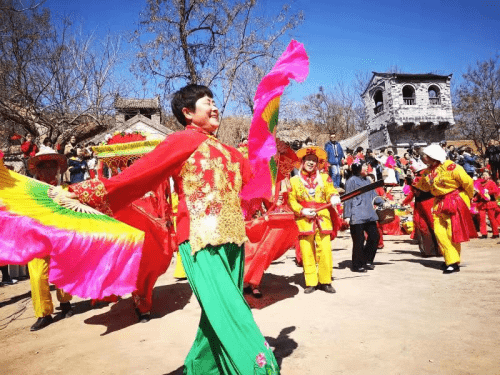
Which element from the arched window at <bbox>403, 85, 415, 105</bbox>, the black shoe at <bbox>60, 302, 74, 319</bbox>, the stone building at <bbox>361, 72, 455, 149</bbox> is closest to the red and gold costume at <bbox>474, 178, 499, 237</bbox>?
the black shoe at <bbox>60, 302, 74, 319</bbox>

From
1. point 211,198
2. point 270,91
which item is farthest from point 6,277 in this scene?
point 270,91

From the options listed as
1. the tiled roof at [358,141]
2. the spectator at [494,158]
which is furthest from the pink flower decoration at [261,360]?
the tiled roof at [358,141]

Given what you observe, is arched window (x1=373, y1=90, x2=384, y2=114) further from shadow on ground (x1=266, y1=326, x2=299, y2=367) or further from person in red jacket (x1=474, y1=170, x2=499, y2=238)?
shadow on ground (x1=266, y1=326, x2=299, y2=367)

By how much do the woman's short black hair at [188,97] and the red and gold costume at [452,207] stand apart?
14.4 ft

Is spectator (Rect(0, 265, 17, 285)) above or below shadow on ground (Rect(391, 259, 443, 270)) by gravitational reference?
above

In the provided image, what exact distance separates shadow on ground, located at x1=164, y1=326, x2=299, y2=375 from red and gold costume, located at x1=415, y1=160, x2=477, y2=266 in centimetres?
318

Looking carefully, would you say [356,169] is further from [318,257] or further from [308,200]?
[318,257]

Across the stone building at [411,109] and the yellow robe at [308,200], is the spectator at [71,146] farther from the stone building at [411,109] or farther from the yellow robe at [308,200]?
the stone building at [411,109]

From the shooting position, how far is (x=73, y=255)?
2014mm

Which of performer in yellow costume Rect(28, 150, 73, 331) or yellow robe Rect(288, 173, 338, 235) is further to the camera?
yellow robe Rect(288, 173, 338, 235)

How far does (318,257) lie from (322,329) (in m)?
1.50

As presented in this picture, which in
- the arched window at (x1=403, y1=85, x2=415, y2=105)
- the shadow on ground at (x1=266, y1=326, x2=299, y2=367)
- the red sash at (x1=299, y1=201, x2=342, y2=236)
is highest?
the arched window at (x1=403, y1=85, x2=415, y2=105)

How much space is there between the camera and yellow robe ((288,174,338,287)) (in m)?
4.81

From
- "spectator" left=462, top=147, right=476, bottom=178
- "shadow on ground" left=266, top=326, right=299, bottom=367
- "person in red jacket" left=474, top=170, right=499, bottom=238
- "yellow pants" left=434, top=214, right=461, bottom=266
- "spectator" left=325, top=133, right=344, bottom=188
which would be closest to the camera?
"shadow on ground" left=266, top=326, right=299, bottom=367
